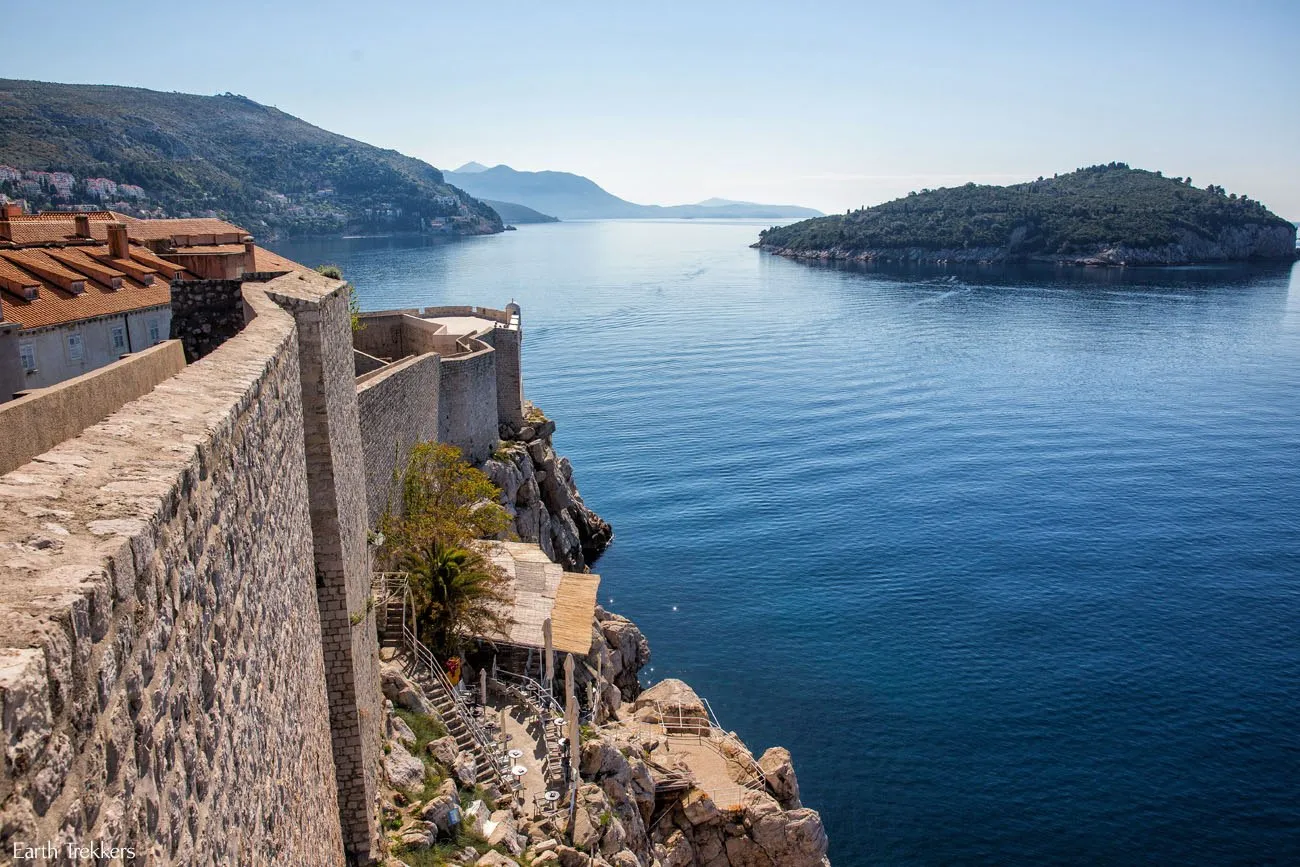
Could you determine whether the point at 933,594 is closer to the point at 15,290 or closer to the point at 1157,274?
the point at 15,290

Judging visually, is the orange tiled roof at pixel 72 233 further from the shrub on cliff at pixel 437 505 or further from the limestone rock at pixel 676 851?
the limestone rock at pixel 676 851

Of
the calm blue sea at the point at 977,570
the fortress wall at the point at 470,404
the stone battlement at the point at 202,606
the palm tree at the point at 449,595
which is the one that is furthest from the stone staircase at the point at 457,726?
the fortress wall at the point at 470,404

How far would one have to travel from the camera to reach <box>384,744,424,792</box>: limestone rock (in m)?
13.6

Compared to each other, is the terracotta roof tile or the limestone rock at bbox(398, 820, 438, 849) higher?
the terracotta roof tile

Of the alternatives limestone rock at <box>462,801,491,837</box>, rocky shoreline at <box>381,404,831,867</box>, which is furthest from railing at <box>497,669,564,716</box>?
limestone rock at <box>462,801,491,837</box>

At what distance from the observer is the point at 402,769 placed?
13867 mm

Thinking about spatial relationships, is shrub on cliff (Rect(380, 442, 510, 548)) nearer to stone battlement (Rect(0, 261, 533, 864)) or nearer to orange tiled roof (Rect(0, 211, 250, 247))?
orange tiled roof (Rect(0, 211, 250, 247))

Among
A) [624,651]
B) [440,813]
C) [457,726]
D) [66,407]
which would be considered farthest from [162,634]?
[624,651]

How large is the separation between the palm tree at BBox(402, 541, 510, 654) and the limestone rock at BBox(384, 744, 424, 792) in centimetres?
542

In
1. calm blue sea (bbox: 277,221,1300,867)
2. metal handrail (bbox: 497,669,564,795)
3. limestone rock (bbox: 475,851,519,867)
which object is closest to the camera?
limestone rock (bbox: 475,851,519,867)

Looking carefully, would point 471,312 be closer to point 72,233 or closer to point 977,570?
point 72,233

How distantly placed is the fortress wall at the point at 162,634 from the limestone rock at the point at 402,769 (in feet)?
20.4

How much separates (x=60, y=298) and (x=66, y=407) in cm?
1877

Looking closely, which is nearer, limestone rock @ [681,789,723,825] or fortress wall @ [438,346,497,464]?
limestone rock @ [681,789,723,825]
